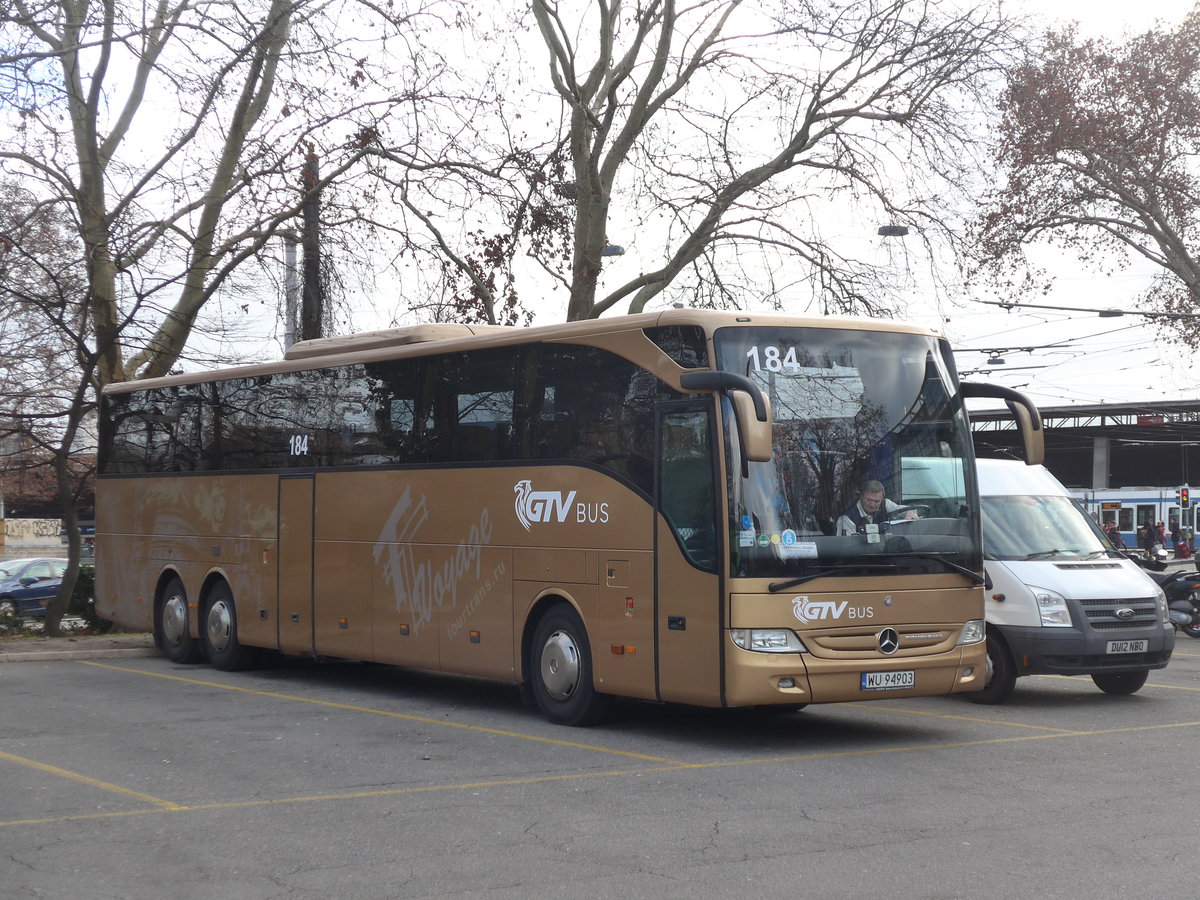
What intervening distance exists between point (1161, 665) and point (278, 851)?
911cm

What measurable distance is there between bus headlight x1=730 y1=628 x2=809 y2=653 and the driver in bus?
87 cm

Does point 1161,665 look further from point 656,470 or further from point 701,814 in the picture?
point 701,814

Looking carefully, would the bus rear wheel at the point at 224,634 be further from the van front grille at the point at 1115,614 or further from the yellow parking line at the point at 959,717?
the van front grille at the point at 1115,614

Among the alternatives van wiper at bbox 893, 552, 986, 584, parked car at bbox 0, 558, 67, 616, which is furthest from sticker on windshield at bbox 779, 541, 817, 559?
parked car at bbox 0, 558, 67, 616

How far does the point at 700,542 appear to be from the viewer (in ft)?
34.7

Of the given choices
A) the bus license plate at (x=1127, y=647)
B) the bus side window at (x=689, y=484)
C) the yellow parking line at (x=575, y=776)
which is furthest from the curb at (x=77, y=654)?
the bus license plate at (x=1127, y=647)

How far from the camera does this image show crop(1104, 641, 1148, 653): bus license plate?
12.9 meters

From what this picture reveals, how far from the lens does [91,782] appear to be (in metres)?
9.13

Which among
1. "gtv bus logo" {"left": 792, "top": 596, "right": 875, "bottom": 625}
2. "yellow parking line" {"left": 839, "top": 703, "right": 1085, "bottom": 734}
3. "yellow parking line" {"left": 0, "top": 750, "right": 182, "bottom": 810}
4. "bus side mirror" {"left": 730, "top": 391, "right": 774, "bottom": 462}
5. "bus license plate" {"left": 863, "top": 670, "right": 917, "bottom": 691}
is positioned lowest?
"yellow parking line" {"left": 839, "top": 703, "right": 1085, "bottom": 734}

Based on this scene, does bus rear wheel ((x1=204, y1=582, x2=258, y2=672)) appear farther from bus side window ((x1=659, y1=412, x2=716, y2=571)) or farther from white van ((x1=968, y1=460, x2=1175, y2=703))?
white van ((x1=968, y1=460, x2=1175, y2=703))

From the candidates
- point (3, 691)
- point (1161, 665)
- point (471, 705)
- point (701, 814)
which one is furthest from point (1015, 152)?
point (701, 814)

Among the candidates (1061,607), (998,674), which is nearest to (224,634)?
(998,674)

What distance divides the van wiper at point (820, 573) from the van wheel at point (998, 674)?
3050 mm

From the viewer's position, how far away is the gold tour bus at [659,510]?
34.3ft
